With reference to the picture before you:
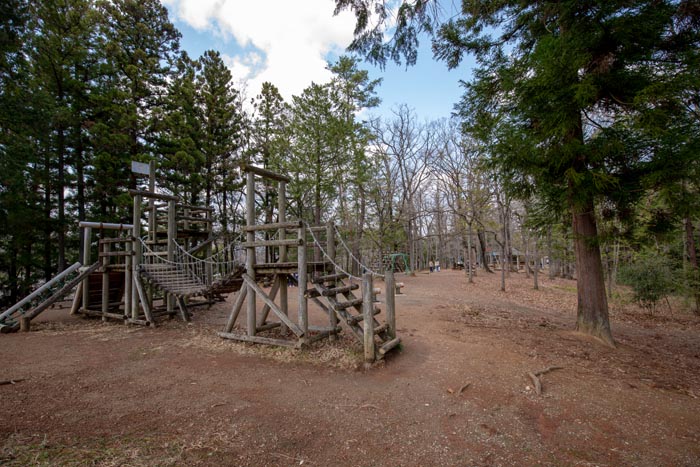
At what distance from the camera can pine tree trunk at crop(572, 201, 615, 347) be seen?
21.5 feet

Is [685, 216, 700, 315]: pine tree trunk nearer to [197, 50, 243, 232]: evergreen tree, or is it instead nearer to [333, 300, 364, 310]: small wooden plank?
[333, 300, 364, 310]: small wooden plank

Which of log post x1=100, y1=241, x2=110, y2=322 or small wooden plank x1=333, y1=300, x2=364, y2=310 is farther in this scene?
log post x1=100, y1=241, x2=110, y2=322

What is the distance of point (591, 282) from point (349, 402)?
5.69 m

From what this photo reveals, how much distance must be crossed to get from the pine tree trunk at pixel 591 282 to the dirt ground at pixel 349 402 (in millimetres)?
393

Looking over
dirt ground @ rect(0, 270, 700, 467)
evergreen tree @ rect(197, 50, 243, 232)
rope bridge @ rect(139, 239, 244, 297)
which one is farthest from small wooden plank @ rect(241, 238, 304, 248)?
evergreen tree @ rect(197, 50, 243, 232)

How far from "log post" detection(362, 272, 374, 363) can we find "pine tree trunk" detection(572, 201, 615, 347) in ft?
14.8

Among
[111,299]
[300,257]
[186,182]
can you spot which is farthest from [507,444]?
[186,182]

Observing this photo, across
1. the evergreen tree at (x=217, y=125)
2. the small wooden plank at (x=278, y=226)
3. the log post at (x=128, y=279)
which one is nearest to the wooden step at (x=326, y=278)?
the small wooden plank at (x=278, y=226)

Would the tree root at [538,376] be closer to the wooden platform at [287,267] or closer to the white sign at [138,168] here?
the wooden platform at [287,267]

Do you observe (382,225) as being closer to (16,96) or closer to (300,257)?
(300,257)

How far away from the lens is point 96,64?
15055 mm

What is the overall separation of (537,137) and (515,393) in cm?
420

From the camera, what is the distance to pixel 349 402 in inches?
156

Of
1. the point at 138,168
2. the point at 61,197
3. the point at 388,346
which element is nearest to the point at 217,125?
the point at 61,197
